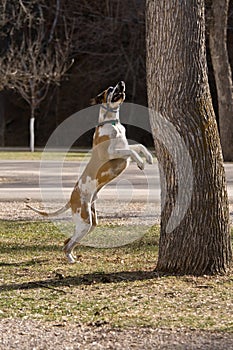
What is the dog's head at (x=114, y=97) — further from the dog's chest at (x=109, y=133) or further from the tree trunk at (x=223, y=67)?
the tree trunk at (x=223, y=67)

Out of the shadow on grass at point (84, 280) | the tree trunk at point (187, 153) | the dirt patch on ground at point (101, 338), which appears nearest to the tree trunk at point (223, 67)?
the tree trunk at point (187, 153)

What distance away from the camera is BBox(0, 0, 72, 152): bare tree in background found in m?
26.5

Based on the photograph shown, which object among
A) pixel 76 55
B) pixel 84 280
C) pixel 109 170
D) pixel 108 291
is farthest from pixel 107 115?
pixel 76 55

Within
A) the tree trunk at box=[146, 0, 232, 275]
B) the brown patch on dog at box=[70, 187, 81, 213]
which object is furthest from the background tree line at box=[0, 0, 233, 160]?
the tree trunk at box=[146, 0, 232, 275]

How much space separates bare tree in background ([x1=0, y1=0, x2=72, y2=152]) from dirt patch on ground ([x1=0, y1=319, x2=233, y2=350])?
1630 cm

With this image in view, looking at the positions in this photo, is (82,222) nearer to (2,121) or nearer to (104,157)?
(104,157)

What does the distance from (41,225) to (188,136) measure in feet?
14.4

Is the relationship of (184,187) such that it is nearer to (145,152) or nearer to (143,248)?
(145,152)

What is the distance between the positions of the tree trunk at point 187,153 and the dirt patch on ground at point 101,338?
1893 mm

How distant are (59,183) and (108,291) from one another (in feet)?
35.2

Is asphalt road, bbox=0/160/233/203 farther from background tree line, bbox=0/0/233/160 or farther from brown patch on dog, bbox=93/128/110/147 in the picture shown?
background tree line, bbox=0/0/233/160

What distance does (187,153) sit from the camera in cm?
780

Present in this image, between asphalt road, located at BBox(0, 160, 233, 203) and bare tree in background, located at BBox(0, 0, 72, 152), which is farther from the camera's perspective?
bare tree in background, located at BBox(0, 0, 72, 152)

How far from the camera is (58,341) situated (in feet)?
18.9
